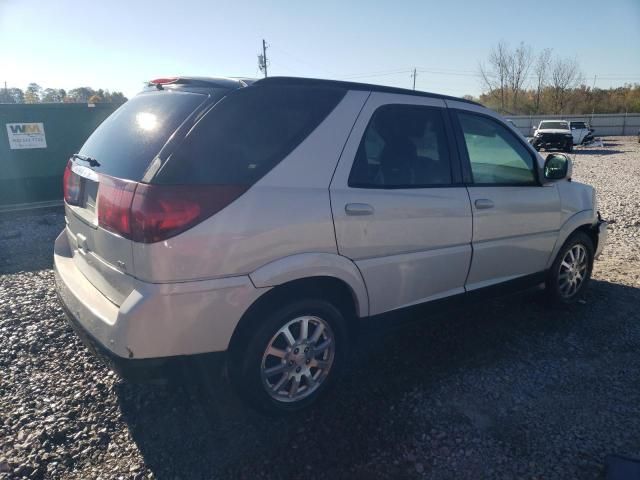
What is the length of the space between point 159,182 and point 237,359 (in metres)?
1.01

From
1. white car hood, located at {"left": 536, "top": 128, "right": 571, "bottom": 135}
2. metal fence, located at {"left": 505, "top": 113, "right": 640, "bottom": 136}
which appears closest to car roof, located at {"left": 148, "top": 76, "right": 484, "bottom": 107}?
white car hood, located at {"left": 536, "top": 128, "right": 571, "bottom": 135}

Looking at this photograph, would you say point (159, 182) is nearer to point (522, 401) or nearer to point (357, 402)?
point (357, 402)

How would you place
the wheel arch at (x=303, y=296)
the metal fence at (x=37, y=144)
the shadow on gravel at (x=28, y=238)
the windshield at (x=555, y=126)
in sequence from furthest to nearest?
1. the windshield at (x=555, y=126)
2. the metal fence at (x=37, y=144)
3. the shadow on gravel at (x=28, y=238)
4. the wheel arch at (x=303, y=296)

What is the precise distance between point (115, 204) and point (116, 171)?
232mm

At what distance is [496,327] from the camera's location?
4.00m

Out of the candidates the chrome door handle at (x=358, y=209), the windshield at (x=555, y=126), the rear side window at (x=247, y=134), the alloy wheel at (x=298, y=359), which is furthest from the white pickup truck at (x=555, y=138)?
the alloy wheel at (x=298, y=359)

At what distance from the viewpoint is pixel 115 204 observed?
229 cm

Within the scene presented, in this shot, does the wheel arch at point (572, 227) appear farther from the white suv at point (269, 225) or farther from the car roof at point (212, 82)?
the car roof at point (212, 82)

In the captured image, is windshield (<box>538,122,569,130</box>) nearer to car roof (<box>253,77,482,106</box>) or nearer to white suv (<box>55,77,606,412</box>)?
white suv (<box>55,77,606,412</box>)

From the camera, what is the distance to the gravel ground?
7.82ft

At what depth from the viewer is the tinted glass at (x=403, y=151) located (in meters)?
2.83

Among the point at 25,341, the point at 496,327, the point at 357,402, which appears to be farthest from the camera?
the point at 496,327

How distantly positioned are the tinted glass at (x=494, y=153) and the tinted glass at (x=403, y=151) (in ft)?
0.99

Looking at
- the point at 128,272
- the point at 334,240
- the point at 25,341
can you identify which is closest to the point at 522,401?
the point at 334,240
